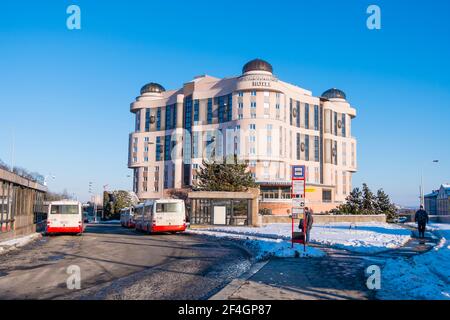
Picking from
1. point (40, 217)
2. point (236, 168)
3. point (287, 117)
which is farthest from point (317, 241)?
point (287, 117)

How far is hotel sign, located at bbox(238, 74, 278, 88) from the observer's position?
326 ft

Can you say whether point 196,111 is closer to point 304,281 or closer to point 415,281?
point 304,281

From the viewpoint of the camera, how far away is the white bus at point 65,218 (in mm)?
29844

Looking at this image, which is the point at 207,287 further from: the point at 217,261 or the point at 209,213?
the point at 209,213

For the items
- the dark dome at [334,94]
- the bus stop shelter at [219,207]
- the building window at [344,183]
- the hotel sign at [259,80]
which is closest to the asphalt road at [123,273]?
the bus stop shelter at [219,207]

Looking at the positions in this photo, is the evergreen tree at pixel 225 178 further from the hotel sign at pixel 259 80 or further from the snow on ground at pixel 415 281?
the hotel sign at pixel 259 80

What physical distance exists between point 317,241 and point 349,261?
25.4ft

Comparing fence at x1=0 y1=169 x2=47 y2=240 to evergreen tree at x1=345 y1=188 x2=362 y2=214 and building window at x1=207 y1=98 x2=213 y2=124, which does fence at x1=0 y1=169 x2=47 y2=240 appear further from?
building window at x1=207 y1=98 x2=213 y2=124

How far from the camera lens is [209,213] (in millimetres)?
41594

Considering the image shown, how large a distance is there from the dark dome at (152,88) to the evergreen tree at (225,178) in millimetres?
67741

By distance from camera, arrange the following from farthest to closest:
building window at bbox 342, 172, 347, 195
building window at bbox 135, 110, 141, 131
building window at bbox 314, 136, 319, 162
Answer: building window at bbox 135, 110, 141, 131, building window at bbox 342, 172, 347, 195, building window at bbox 314, 136, 319, 162

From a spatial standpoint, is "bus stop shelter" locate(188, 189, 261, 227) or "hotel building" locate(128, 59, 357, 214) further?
"hotel building" locate(128, 59, 357, 214)

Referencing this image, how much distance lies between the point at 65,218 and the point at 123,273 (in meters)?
19.5

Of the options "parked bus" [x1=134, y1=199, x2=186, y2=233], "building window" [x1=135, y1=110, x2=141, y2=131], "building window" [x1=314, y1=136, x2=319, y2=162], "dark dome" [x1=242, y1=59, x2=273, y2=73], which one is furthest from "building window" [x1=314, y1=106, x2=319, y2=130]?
"parked bus" [x1=134, y1=199, x2=186, y2=233]
